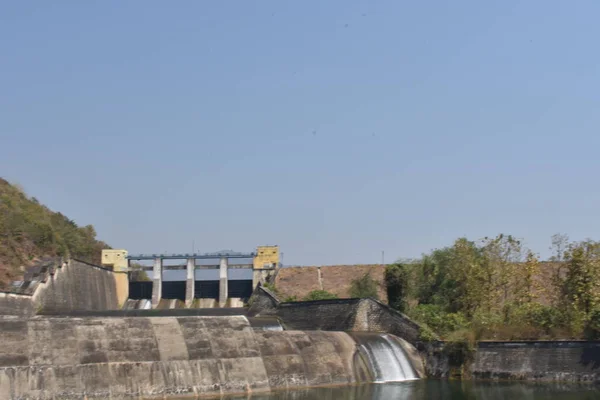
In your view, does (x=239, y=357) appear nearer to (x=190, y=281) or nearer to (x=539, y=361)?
(x=539, y=361)

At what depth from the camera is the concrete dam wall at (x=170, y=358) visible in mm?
25844

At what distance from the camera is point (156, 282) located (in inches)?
2763

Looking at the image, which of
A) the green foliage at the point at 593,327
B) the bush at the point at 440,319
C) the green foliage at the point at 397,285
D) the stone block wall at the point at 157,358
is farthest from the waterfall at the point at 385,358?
the green foliage at the point at 397,285

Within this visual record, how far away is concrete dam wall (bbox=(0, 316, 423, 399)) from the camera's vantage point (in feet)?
84.8

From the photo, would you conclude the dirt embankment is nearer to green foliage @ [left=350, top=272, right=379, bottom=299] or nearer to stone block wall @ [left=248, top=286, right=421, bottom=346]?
green foliage @ [left=350, top=272, right=379, bottom=299]

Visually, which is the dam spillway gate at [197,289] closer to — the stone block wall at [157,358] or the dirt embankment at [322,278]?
the dirt embankment at [322,278]

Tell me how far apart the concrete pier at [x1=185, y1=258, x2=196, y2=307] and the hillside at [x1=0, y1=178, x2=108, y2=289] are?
9465mm

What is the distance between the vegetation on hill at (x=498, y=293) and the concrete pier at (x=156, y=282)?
Result: 94.2 feet

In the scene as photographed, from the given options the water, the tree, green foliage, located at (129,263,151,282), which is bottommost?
the water

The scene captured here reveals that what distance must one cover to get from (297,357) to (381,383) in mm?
4164

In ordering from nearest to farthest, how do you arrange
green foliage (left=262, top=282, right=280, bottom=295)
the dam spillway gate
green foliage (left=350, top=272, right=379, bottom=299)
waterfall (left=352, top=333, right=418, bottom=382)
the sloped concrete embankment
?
waterfall (left=352, top=333, right=418, bottom=382) → the sloped concrete embankment → green foliage (left=350, top=272, right=379, bottom=299) → green foliage (left=262, top=282, right=280, bottom=295) → the dam spillway gate

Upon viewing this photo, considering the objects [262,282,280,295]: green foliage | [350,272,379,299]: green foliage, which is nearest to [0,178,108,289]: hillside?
[262,282,280,295]: green foliage

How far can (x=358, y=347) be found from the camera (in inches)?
1377

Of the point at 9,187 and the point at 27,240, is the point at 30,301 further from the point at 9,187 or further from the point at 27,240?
the point at 9,187
